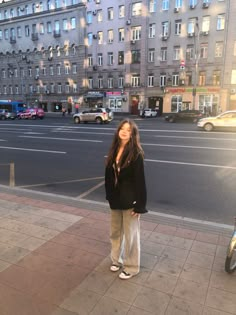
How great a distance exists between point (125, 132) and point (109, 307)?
1.74 m

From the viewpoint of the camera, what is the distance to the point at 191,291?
2744mm

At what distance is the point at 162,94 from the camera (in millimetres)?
39625

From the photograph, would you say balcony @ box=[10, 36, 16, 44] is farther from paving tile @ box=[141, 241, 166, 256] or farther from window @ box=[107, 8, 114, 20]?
paving tile @ box=[141, 241, 166, 256]

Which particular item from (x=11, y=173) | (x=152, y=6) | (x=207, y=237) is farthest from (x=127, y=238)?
(x=152, y=6)

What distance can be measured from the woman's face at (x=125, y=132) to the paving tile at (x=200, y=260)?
174 cm

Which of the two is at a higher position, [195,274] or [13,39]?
[13,39]

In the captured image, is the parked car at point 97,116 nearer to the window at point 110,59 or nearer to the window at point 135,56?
the window at point 135,56

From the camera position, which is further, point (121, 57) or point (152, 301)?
point (121, 57)

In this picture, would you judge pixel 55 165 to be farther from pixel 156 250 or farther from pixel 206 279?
pixel 206 279

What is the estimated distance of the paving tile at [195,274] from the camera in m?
2.93

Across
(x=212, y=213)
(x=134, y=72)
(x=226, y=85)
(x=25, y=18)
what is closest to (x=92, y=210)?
(x=212, y=213)

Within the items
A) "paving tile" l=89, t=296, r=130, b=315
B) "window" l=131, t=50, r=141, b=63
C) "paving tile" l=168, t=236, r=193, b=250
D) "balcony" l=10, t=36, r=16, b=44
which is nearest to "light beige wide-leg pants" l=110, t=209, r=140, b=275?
"paving tile" l=89, t=296, r=130, b=315

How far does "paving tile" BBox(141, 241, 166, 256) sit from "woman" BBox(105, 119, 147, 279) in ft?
1.66

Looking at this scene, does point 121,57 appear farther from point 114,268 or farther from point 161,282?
point 161,282
